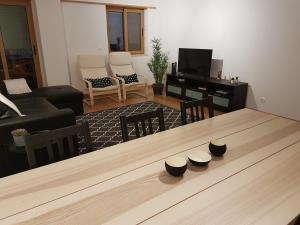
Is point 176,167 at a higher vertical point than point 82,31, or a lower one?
lower

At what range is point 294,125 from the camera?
1.71m

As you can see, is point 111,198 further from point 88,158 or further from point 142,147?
point 142,147

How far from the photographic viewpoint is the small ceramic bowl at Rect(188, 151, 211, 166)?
1.19m

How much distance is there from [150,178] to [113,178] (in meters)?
0.18

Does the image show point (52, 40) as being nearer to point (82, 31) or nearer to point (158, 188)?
point (82, 31)

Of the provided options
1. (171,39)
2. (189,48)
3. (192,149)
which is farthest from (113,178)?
(171,39)

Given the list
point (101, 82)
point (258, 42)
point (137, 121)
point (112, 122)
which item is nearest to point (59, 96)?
point (112, 122)

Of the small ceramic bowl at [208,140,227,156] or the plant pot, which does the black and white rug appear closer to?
the plant pot

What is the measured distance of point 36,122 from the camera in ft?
6.97

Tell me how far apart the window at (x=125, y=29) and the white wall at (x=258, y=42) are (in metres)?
1.19

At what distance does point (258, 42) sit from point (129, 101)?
2581mm

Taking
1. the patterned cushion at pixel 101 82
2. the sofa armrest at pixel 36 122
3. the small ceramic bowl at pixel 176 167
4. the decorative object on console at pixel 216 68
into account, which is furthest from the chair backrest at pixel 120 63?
the small ceramic bowl at pixel 176 167

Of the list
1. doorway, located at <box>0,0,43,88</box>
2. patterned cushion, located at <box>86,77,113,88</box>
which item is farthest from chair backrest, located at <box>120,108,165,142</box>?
doorway, located at <box>0,0,43,88</box>

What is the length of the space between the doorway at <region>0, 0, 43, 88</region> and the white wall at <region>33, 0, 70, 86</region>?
25 centimetres
